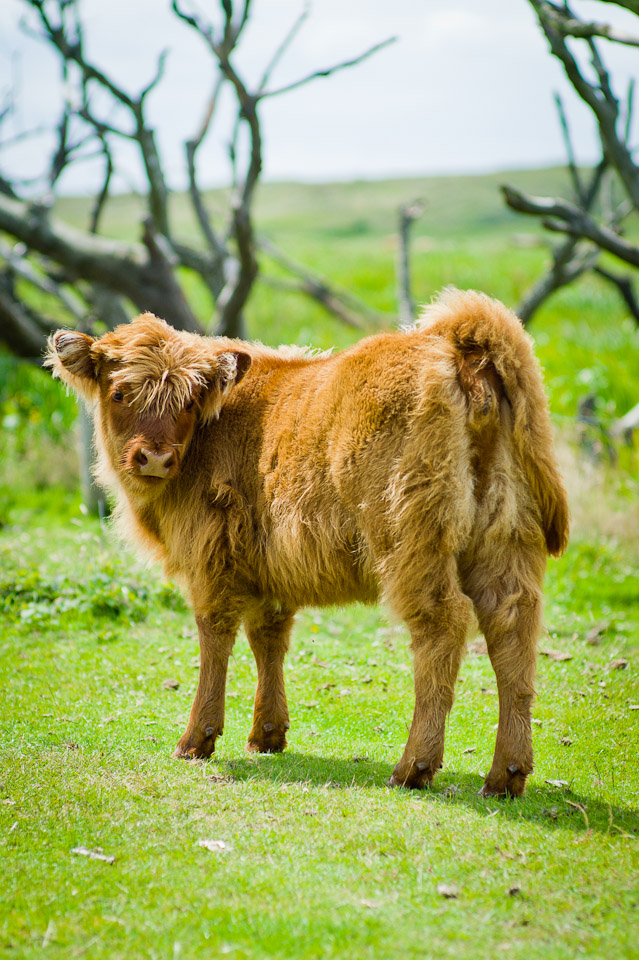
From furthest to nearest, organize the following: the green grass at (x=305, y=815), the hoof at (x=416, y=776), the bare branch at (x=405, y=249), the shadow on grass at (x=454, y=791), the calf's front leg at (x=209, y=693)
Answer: the bare branch at (x=405, y=249) < the calf's front leg at (x=209, y=693) < the hoof at (x=416, y=776) < the shadow on grass at (x=454, y=791) < the green grass at (x=305, y=815)

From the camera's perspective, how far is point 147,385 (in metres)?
5.26

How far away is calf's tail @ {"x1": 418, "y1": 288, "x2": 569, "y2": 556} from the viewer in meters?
4.52

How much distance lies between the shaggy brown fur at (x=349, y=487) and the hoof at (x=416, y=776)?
0.01 meters

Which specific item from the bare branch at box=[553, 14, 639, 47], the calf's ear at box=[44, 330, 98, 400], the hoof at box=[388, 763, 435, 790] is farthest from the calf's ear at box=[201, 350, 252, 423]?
the bare branch at box=[553, 14, 639, 47]

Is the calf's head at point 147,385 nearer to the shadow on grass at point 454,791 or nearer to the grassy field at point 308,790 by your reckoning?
the grassy field at point 308,790

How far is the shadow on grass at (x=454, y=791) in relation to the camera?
4297 mm

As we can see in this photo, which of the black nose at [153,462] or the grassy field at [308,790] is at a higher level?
the black nose at [153,462]

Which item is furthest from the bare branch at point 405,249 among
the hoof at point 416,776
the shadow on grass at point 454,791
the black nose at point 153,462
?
the hoof at point 416,776

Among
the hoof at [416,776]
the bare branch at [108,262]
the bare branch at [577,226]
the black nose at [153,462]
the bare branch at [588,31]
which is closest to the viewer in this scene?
the hoof at [416,776]

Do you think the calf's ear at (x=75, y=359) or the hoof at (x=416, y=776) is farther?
the calf's ear at (x=75, y=359)

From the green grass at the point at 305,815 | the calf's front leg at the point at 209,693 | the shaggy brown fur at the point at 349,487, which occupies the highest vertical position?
the shaggy brown fur at the point at 349,487

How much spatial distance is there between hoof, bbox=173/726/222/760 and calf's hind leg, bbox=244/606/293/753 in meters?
0.35

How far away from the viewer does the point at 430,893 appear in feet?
11.6

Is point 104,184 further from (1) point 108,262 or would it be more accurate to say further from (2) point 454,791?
(2) point 454,791
